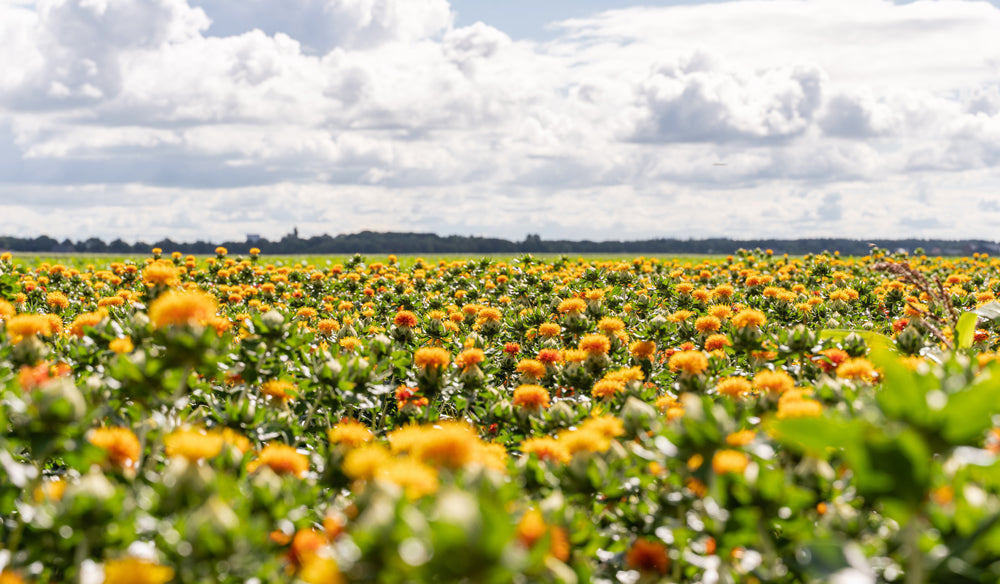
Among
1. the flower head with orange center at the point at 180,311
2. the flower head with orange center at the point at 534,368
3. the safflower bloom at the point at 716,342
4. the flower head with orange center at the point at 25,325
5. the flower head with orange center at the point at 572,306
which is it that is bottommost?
the flower head with orange center at the point at 534,368

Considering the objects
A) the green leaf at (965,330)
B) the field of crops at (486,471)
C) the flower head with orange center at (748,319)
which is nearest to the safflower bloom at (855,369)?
the field of crops at (486,471)

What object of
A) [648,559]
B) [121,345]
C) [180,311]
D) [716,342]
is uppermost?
[180,311]

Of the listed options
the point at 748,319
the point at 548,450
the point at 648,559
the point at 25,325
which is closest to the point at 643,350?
the point at 748,319

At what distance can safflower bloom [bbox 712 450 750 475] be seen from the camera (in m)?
2.11

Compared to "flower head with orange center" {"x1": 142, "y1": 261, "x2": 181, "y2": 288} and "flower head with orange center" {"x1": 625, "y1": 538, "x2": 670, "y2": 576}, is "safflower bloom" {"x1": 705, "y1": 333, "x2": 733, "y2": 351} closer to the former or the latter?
"flower head with orange center" {"x1": 625, "y1": 538, "x2": 670, "y2": 576}

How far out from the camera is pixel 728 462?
2123 mm

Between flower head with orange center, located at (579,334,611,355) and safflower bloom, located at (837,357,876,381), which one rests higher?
safflower bloom, located at (837,357,876,381)

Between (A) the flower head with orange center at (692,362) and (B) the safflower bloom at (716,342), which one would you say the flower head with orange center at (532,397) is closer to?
(A) the flower head with orange center at (692,362)

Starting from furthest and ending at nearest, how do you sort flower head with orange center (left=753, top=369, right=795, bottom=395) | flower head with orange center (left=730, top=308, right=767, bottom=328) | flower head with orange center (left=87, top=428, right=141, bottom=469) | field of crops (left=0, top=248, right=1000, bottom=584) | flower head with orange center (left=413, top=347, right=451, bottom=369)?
flower head with orange center (left=730, top=308, right=767, bottom=328)
flower head with orange center (left=413, top=347, right=451, bottom=369)
flower head with orange center (left=753, top=369, right=795, bottom=395)
flower head with orange center (left=87, top=428, right=141, bottom=469)
field of crops (left=0, top=248, right=1000, bottom=584)

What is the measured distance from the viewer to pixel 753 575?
2230 mm

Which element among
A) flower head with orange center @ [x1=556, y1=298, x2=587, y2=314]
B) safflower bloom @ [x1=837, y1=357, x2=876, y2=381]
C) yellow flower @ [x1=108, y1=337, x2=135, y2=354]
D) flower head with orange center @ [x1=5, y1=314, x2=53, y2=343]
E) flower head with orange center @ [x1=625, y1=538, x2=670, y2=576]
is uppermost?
flower head with orange center @ [x1=5, y1=314, x2=53, y2=343]

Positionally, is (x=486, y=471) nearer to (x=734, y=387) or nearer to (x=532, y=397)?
(x=532, y=397)

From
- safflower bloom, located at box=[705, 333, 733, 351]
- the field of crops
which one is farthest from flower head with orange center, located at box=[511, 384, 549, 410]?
safflower bloom, located at box=[705, 333, 733, 351]

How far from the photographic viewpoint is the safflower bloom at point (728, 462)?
83.0 inches
